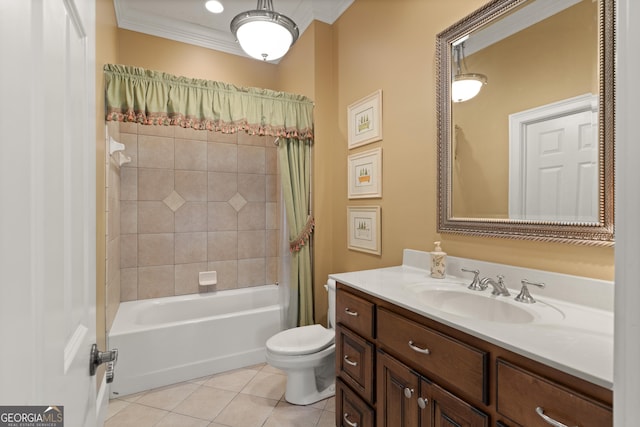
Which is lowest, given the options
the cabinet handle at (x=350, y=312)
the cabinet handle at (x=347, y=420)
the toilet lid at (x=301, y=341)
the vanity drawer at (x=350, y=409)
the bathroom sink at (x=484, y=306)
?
the cabinet handle at (x=347, y=420)

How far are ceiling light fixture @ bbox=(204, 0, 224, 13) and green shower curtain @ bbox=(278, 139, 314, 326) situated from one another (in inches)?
50.8

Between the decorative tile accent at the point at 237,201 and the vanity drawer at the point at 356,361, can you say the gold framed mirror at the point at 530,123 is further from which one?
the decorative tile accent at the point at 237,201

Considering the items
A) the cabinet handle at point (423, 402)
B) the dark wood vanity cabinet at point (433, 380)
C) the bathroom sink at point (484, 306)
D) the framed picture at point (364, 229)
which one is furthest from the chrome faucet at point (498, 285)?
the framed picture at point (364, 229)

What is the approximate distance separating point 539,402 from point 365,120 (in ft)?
6.25

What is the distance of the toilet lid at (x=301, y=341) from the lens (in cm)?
190

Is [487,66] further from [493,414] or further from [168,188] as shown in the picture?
[168,188]

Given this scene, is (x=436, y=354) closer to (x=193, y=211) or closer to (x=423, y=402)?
(x=423, y=402)

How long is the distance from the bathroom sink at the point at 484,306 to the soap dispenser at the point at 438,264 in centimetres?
16

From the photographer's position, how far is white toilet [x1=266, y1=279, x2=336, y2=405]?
1.89m

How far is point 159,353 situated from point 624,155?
2630mm

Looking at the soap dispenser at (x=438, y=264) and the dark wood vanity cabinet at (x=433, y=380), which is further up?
the soap dispenser at (x=438, y=264)

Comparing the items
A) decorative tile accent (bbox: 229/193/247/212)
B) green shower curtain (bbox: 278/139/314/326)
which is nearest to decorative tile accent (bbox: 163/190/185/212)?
decorative tile accent (bbox: 229/193/247/212)

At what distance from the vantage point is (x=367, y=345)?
1400 mm

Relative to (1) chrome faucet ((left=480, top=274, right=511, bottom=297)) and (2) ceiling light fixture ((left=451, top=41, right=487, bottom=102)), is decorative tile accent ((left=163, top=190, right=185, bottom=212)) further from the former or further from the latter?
(1) chrome faucet ((left=480, top=274, right=511, bottom=297))
